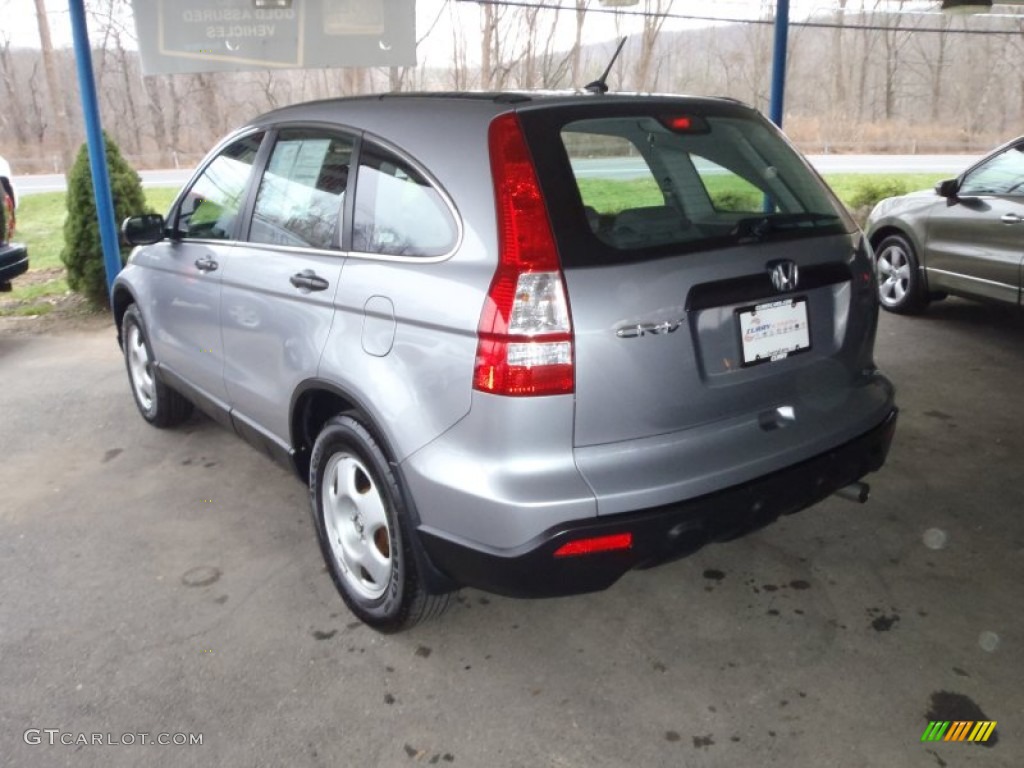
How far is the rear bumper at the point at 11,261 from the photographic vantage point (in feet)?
22.1

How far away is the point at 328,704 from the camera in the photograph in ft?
8.30

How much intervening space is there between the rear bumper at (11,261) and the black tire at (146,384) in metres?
2.48

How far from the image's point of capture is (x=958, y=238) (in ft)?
21.4

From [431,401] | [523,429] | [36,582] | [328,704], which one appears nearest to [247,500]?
[36,582]

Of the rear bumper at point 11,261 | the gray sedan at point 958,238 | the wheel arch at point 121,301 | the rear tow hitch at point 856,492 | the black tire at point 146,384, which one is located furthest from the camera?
the rear bumper at point 11,261

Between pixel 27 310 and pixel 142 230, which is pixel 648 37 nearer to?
pixel 27 310

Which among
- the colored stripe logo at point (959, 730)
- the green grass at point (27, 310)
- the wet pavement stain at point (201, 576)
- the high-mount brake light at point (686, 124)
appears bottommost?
the colored stripe logo at point (959, 730)

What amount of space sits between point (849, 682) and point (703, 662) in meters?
0.44

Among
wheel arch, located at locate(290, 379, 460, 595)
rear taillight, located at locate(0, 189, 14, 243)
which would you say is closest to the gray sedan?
wheel arch, located at locate(290, 379, 460, 595)

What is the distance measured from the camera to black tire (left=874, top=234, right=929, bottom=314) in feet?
23.3

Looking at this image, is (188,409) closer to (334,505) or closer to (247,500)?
(247,500)

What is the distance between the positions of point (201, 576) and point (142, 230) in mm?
1756

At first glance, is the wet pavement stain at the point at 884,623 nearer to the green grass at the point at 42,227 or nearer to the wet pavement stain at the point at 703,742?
the wet pavement stain at the point at 703,742

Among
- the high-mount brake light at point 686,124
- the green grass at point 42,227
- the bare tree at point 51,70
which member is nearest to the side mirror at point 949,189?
the high-mount brake light at point 686,124
